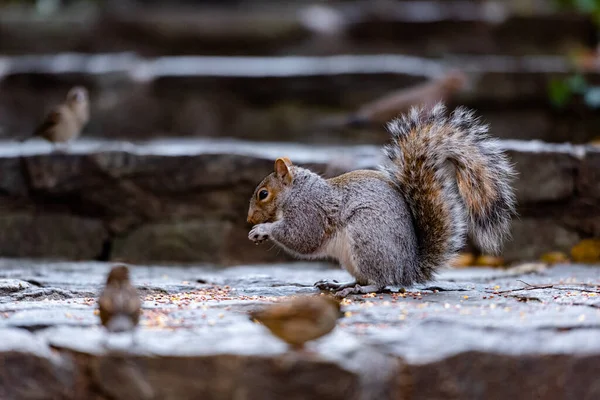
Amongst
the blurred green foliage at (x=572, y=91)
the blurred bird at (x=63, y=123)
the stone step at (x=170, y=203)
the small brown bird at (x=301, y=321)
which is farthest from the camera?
the blurred green foliage at (x=572, y=91)

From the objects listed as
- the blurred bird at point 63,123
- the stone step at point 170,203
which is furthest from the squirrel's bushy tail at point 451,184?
the blurred bird at point 63,123

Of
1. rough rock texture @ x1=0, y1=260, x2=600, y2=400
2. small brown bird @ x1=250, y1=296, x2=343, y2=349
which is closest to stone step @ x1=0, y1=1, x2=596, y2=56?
rough rock texture @ x1=0, y1=260, x2=600, y2=400

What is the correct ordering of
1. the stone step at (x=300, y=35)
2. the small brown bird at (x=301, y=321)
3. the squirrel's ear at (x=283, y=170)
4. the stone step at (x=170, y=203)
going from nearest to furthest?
the small brown bird at (x=301, y=321) < the squirrel's ear at (x=283, y=170) < the stone step at (x=170, y=203) < the stone step at (x=300, y=35)

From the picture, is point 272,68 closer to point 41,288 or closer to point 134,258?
point 134,258

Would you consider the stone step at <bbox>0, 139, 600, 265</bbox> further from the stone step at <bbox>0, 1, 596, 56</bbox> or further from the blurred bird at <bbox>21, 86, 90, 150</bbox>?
the stone step at <bbox>0, 1, 596, 56</bbox>

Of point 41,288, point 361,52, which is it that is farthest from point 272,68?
point 41,288

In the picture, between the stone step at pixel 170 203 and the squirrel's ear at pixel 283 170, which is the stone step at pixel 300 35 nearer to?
the stone step at pixel 170 203

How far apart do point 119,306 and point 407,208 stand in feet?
5.16

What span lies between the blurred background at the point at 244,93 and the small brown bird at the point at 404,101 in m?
0.01

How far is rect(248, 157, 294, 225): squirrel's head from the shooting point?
3869 mm

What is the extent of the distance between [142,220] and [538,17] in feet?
19.7

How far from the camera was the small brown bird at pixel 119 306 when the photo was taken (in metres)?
2.69

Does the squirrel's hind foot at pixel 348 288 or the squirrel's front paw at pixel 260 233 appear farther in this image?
the squirrel's front paw at pixel 260 233

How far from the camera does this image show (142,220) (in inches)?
211
